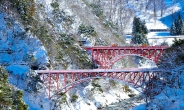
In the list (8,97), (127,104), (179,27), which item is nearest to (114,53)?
(127,104)

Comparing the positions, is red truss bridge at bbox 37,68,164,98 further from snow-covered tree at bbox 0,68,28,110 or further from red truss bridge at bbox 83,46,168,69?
snow-covered tree at bbox 0,68,28,110

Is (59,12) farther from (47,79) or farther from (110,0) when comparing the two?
(110,0)

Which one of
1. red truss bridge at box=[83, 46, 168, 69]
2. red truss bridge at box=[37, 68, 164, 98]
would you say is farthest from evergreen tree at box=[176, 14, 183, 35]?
red truss bridge at box=[37, 68, 164, 98]

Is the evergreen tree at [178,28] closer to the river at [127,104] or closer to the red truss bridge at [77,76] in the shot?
the river at [127,104]

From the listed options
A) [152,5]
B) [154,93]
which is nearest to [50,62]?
[154,93]

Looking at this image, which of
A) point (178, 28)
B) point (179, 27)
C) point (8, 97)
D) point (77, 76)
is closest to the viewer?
point (8, 97)

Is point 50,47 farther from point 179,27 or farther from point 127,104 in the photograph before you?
point 179,27
